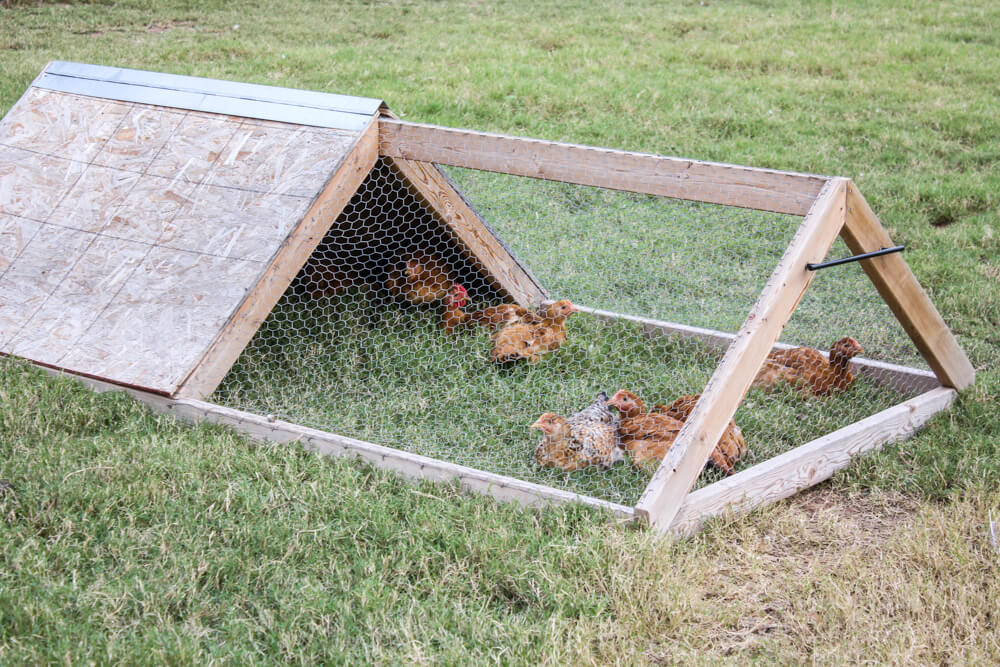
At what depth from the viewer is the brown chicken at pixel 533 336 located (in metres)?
3.63

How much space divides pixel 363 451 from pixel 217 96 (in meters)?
1.84

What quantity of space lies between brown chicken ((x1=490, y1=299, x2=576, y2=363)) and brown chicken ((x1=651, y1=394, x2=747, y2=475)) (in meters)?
0.66

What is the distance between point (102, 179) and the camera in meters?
3.67

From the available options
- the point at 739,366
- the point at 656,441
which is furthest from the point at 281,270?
the point at 739,366

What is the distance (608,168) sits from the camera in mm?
3115

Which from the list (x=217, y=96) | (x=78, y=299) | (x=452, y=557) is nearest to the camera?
(x=452, y=557)

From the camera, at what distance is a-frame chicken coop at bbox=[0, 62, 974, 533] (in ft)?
9.46

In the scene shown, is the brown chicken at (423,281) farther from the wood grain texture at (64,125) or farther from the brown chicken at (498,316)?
the wood grain texture at (64,125)

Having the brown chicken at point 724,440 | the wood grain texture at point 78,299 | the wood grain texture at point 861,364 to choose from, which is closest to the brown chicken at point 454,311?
the wood grain texture at point 861,364

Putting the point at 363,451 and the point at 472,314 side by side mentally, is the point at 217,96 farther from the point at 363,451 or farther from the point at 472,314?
the point at 363,451

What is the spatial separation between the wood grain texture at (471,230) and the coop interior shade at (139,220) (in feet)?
1.10

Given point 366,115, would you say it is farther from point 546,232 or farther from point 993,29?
point 993,29

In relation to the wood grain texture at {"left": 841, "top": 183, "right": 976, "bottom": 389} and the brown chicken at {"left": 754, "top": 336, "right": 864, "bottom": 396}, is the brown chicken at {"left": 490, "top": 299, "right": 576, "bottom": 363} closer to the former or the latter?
the brown chicken at {"left": 754, "top": 336, "right": 864, "bottom": 396}

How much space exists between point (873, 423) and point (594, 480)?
1.01m
